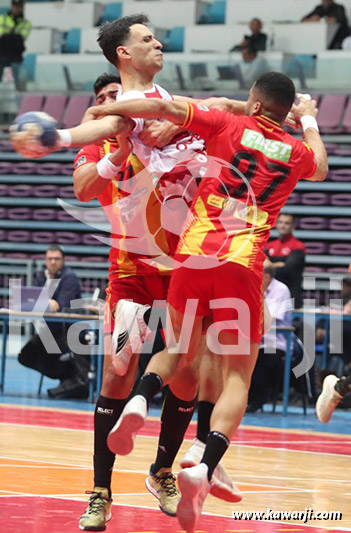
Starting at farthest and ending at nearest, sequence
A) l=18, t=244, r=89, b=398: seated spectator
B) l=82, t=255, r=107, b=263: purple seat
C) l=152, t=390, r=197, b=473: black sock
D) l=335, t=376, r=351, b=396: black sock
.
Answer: l=82, t=255, r=107, b=263: purple seat
l=18, t=244, r=89, b=398: seated spectator
l=335, t=376, r=351, b=396: black sock
l=152, t=390, r=197, b=473: black sock

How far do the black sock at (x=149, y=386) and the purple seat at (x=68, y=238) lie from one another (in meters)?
13.5

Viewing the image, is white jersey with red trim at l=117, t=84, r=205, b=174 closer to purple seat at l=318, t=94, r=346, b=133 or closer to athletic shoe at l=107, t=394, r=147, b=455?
athletic shoe at l=107, t=394, r=147, b=455

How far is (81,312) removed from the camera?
11.5 meters

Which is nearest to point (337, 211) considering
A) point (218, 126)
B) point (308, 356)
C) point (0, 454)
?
point (308, 356)

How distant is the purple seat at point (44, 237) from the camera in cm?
1825

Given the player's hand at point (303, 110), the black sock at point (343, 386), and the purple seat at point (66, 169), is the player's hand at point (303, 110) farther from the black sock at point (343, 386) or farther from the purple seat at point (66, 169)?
the purple seat at point (66, 169)

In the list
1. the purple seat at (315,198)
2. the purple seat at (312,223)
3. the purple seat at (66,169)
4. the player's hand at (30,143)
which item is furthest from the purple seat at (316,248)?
the player's hand at (30,143)

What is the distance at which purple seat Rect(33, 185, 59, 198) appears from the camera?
60.5 feet

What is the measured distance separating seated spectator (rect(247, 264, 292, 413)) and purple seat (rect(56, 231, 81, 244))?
24.6 ft

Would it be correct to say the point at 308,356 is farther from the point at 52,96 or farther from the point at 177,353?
the point at 52,96

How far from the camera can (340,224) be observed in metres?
15.8

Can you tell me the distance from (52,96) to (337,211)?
5598 millimetres

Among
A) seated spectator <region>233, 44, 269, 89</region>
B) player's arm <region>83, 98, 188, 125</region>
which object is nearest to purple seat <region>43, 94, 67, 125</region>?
seated spectator <region>233, 44, 269, 89</region>

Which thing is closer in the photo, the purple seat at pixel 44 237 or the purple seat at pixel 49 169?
the purple seat at pixel 44 237
